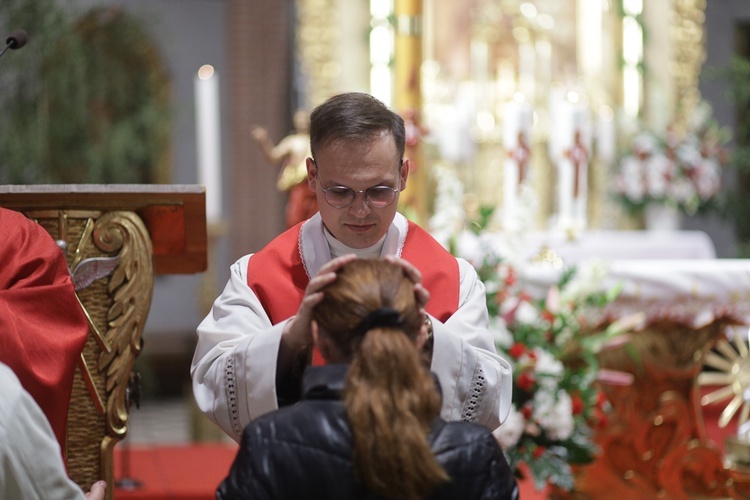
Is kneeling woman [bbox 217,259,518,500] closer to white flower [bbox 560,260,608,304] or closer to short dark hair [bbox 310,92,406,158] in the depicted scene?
short dark hair [bbox 310,92,406,158]

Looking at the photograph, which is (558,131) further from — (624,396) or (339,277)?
(339,277)

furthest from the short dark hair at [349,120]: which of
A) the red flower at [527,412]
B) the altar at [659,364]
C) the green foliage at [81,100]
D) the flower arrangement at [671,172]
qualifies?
the flower arrangement at [671,172]

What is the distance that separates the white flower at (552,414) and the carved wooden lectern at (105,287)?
1.45m

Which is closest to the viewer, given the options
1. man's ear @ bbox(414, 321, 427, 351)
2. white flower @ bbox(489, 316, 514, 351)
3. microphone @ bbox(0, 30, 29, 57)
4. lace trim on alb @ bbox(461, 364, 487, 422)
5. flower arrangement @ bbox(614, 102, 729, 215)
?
man's ear @ bbox(414, 321, 427, 351)

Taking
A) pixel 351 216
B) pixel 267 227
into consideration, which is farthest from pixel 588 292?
pixel 267 227

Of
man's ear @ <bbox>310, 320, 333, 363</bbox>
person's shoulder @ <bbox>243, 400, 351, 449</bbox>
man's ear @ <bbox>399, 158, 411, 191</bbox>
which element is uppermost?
man's ear @ <bbox>399, 158, 411, 191</bbox>

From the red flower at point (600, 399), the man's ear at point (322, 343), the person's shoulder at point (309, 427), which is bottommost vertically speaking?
the red flower at point (600, 399)

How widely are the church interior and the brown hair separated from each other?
3.73 ft

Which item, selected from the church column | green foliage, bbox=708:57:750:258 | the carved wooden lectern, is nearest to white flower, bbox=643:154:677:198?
green foliage, bbox=708:57:750:258

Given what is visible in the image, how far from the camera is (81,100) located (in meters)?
7.68

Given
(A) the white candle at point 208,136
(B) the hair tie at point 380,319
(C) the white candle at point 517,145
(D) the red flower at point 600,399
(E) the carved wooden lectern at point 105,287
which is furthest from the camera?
(C) the white candle at point 517,145

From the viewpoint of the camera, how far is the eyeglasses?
232cm

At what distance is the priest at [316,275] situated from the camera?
87.4 inches

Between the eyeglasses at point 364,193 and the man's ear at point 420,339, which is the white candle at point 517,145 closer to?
the eyeglasses at point 364,193
